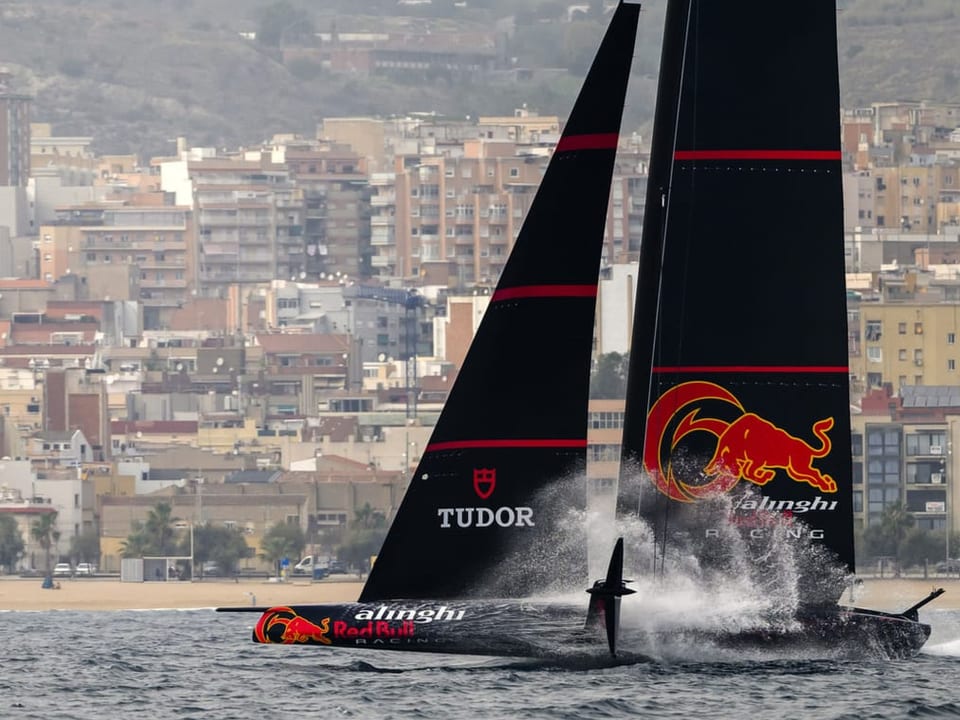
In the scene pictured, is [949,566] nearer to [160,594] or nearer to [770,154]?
[160,594]

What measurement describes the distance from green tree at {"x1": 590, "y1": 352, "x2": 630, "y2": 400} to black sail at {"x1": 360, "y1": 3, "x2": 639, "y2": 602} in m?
61.8

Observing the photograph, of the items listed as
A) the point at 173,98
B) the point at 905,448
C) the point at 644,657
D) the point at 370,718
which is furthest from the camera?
the point at 173,98

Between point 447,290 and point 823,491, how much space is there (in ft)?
307

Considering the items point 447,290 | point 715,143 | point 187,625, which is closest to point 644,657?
point 715,143

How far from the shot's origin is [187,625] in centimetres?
2464

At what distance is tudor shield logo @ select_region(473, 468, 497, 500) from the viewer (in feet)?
48.4

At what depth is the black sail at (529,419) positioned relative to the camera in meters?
14.8

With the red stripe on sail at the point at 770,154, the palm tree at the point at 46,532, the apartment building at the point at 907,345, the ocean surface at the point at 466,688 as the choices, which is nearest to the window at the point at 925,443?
the apartment building at the point at 907,345

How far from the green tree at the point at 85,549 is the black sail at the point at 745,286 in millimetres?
51947

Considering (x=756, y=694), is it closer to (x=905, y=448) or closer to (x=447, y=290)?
(x=905, y=448)

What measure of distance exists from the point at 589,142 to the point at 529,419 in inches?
Answer: 66.8

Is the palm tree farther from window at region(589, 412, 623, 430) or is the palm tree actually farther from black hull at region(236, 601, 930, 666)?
black hull at region(236, 601, 930, 666)

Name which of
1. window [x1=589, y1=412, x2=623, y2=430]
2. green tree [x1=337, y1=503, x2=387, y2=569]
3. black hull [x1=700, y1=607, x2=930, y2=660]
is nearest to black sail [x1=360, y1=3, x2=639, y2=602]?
black hull [x1=700, y1=607, x2=930, y2=660]

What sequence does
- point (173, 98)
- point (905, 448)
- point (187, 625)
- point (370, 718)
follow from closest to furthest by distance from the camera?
point (370, 718) → point (187, 625) → point (905, 448) → point (173, 98)
